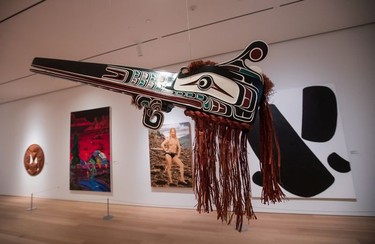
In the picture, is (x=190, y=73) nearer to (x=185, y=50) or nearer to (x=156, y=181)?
(x=185, y=50)

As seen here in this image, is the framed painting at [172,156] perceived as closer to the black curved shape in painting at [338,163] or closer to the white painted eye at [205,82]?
the black curved shape in painting at [338,163]

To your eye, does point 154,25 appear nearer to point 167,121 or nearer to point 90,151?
point 167,121

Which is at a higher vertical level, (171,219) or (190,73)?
(190,73)

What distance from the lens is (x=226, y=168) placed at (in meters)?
0.63

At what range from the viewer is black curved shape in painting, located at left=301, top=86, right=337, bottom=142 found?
2.30 m

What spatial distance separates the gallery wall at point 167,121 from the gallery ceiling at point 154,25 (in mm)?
291

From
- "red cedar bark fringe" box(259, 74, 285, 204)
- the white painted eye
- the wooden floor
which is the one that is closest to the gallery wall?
the wooden floor

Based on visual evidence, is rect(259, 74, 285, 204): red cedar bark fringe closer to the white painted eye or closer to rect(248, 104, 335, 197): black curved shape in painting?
the white painted eye

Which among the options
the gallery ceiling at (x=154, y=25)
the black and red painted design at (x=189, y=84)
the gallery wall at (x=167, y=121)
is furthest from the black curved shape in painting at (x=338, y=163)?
the black and red painted design at (x=189, y=84)

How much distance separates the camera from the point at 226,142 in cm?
64

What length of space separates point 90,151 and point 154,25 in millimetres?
2758

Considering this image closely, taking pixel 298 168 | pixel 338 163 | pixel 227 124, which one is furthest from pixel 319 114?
pixel 227 124

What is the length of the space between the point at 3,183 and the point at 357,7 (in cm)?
786

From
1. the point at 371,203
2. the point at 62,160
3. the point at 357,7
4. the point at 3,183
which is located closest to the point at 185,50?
the point at 357,7
